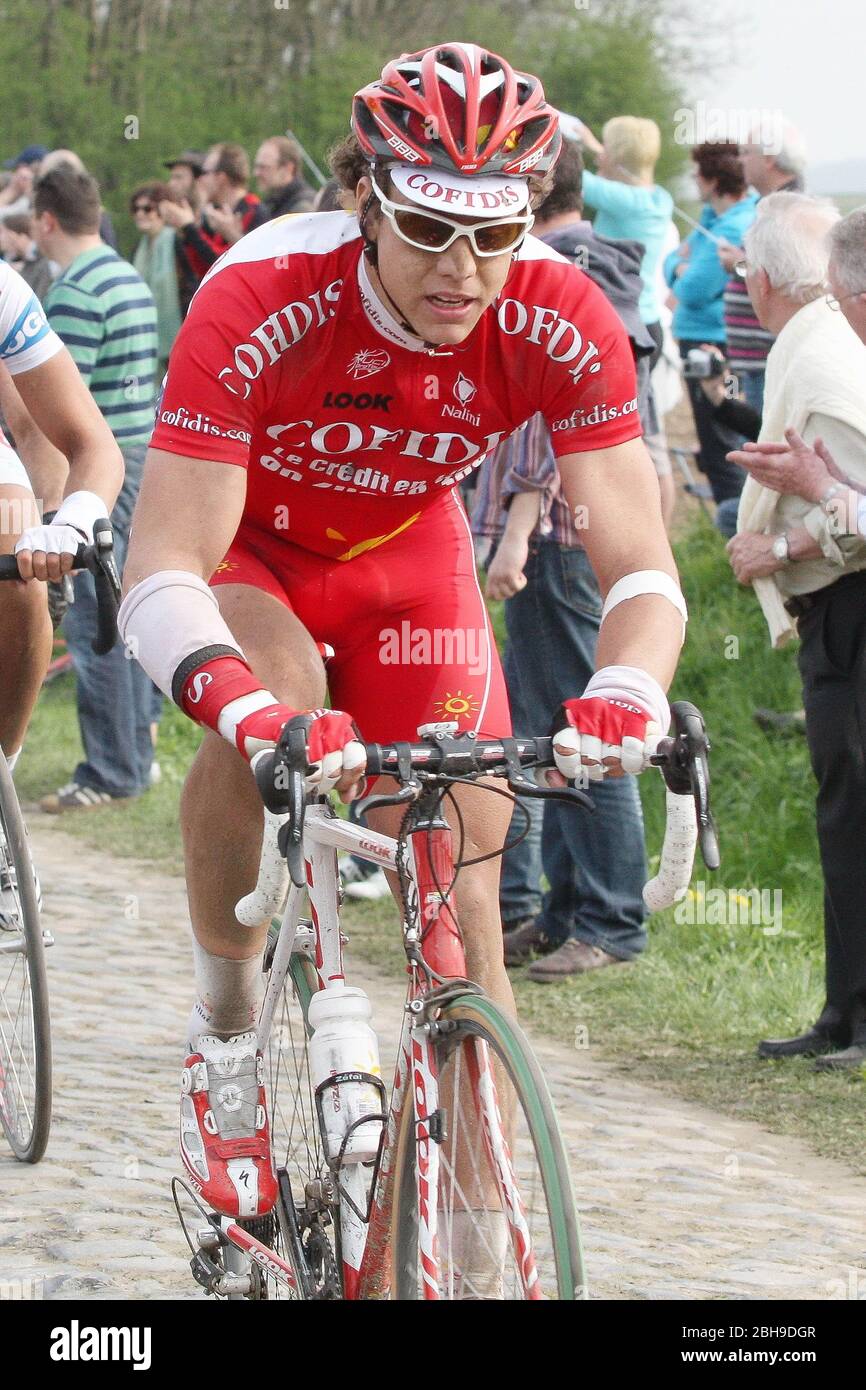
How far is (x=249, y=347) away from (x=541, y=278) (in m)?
0.56

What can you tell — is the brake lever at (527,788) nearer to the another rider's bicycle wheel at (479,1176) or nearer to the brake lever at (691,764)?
the brake lever at (691,764)

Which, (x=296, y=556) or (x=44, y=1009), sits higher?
(x=296, y=556)

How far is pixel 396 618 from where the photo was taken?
148 inches

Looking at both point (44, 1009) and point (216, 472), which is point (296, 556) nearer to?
point (216, 472)

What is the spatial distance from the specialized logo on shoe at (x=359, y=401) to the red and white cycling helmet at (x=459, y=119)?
0.46 metres

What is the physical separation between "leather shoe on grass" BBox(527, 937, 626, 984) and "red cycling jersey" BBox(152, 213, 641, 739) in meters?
3.11

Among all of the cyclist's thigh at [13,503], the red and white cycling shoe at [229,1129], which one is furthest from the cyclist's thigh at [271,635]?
the cyclist's thigh at [13,503]

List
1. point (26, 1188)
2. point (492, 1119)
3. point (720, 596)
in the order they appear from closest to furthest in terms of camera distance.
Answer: point (492, 1119)
point (26, 1188)
point (720, 596)

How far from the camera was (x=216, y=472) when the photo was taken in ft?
10.8

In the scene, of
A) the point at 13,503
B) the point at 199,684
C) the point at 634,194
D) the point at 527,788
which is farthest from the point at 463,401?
the point at 634,194

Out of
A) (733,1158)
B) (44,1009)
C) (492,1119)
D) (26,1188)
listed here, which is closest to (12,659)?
(44,1009)

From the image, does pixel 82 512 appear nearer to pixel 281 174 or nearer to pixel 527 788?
pixel 527 788

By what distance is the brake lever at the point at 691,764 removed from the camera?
2709mm

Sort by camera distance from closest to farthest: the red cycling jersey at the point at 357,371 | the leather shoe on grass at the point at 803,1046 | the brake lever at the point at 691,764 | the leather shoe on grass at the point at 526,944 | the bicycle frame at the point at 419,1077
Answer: the brake lever at the point at 691,764 < the bicycle frame at the point at 419,1077 < the red cycling jersey at the point at 357,371 < the leather shoe on grass at the point at 803,1046 < the leather shoe on grass at the point at 526,944
